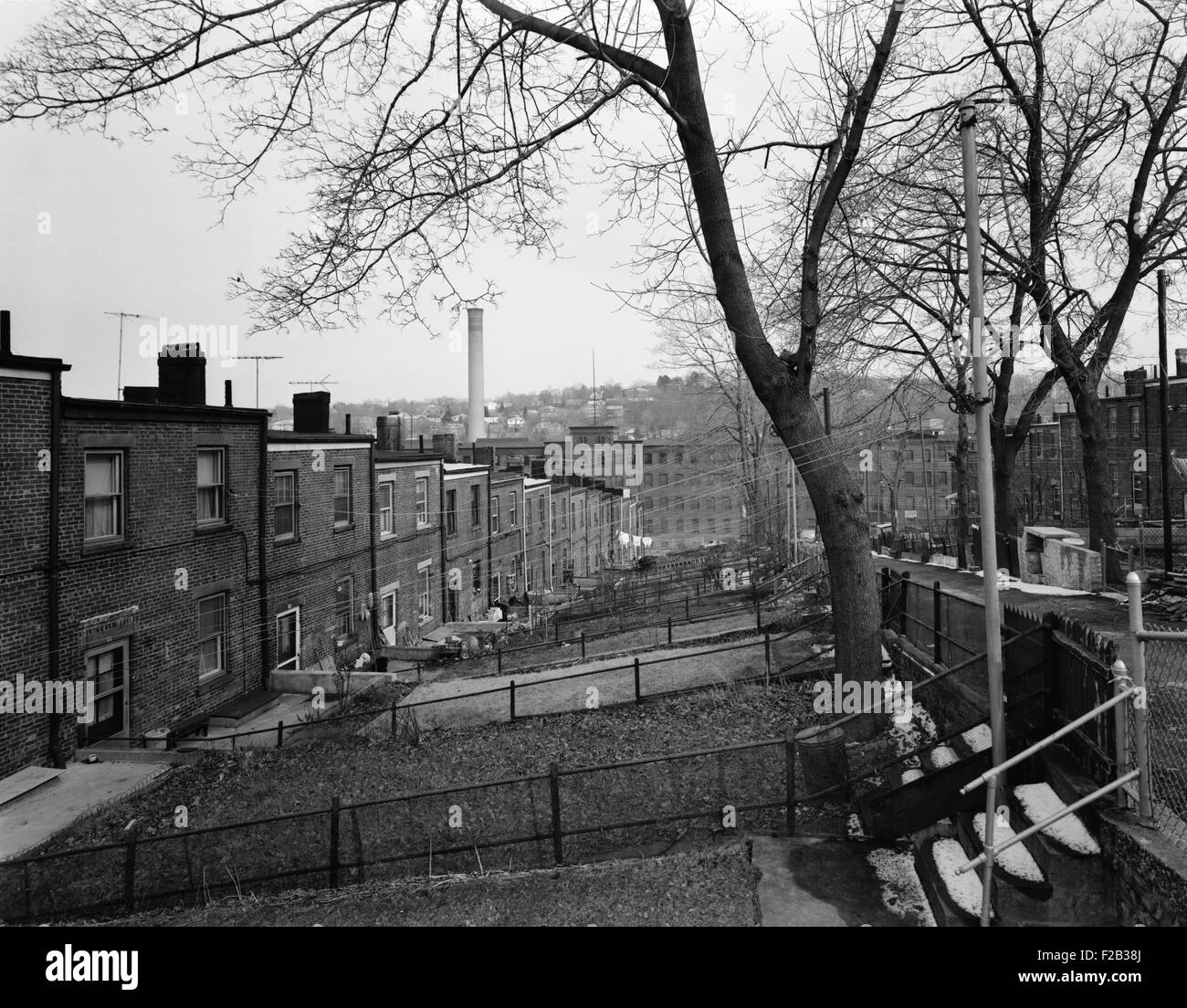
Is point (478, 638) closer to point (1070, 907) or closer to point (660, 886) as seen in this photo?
point (660, 886)

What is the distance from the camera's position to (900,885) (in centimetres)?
608

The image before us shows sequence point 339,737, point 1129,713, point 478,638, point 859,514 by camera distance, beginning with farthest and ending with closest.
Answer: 1. point 478,638
2. point 339,737
3. point 859,514
4. point 1129,713

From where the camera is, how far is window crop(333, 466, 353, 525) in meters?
22.2

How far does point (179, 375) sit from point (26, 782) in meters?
9.04

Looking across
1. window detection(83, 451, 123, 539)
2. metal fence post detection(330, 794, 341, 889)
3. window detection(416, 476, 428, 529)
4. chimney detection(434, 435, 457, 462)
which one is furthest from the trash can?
chimney detection(434, 435, 457, 462)

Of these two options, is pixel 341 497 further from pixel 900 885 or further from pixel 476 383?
pixel 476 383

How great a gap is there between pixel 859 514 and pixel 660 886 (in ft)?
15.8

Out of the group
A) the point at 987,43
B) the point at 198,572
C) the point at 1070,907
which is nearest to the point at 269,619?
the point at 198,572

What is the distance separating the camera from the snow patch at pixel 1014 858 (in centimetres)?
534

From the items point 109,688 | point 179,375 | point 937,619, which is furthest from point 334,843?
point 179,375

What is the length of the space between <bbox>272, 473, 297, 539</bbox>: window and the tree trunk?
14.2m

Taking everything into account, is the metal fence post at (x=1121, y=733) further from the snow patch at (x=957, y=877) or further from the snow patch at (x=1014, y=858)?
the snow patch at (x=957, y=877)

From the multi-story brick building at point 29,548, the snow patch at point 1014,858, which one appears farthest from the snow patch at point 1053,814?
the multi-story brick building at point 29,548
